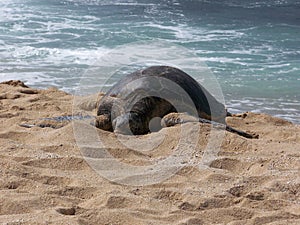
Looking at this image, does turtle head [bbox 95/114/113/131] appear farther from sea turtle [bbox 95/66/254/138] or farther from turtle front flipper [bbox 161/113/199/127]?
turtle front flipper [bbox 161/113/199/127]

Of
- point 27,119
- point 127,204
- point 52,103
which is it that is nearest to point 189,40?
point 52,103

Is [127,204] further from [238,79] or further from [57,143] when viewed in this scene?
[238,79]

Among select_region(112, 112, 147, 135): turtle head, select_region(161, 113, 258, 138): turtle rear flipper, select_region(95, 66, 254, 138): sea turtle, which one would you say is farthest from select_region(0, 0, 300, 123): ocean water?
select_region(112, 112, 147, 135): turtle head

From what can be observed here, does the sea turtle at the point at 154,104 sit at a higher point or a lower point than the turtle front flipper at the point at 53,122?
higher

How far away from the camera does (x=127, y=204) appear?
2748 mm

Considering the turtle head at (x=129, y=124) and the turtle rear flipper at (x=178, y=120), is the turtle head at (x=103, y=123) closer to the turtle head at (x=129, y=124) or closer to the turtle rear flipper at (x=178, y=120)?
the turtle head at (x=129, y=124)

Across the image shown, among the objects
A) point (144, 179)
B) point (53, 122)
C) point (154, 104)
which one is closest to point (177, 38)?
point (154, 104)

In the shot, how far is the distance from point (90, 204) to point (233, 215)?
2.63 ft

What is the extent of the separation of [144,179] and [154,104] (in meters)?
1.37

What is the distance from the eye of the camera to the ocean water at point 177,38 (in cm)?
763

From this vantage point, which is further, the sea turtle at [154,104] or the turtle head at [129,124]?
the sea turtle at [154,104]

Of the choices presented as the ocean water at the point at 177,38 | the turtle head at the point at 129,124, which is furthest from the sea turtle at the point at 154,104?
the ocean water at the point at 177,38

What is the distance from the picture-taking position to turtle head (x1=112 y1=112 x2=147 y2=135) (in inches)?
160

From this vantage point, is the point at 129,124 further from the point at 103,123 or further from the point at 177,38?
the point at 177,38
